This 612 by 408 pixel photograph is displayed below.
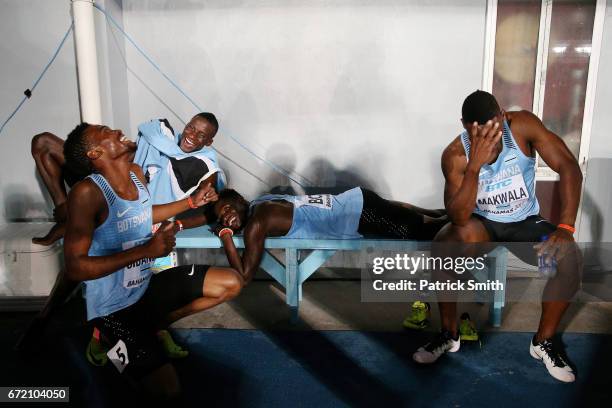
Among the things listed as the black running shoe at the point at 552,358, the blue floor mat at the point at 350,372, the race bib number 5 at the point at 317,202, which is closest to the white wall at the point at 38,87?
the blue floor mat at the point at 350,372

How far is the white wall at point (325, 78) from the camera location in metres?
4.14

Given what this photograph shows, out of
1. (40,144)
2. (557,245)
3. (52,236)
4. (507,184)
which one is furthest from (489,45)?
(52,236)

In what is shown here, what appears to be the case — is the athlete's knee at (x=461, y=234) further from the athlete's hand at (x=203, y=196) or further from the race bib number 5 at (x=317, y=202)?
the athlete's hand at (x=203, y=196)

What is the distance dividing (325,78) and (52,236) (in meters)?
2.42

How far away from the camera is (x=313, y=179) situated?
4406mm

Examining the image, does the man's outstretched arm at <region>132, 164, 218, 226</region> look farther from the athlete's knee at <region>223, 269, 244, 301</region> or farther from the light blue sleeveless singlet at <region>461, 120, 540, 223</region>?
the light blue sleeveless singlet at <region>461, 120, 540, 223</region>

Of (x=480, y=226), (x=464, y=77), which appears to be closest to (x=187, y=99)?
(x=464, y=77)

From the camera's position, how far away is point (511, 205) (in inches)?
120

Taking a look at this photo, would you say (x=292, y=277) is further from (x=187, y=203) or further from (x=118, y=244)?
(x=118, y=244)

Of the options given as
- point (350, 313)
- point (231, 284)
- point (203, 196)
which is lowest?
point (350, 313)

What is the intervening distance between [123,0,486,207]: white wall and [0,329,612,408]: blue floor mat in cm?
159

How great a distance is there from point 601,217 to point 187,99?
365cm

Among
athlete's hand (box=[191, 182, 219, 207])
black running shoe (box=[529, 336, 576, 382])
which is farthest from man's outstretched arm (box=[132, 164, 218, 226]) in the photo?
black running shoe (box=[529, 336, 576, 382])

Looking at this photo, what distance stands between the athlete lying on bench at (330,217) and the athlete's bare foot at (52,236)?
42.5 inches
